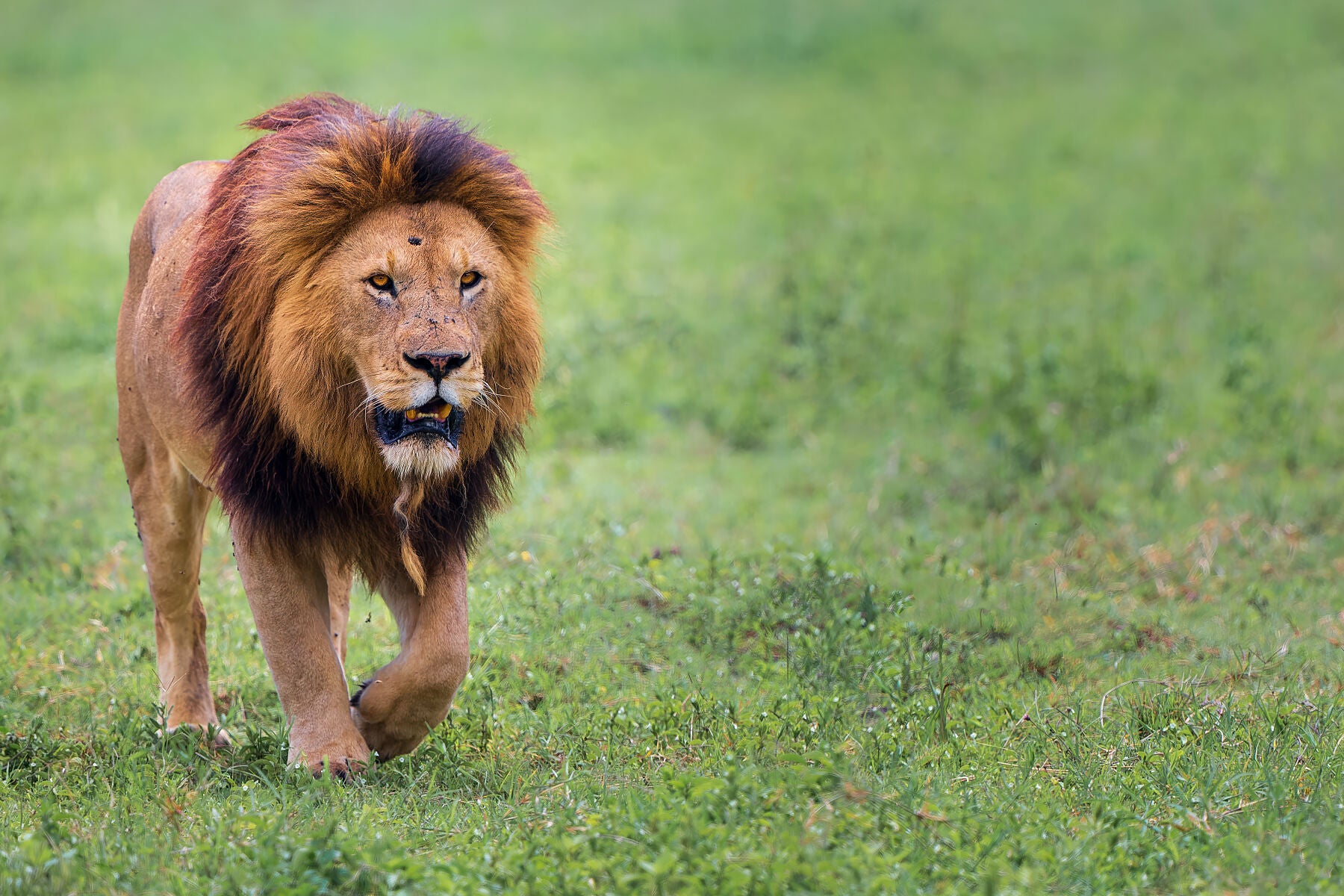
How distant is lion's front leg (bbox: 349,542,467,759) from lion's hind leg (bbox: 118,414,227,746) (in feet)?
3.22

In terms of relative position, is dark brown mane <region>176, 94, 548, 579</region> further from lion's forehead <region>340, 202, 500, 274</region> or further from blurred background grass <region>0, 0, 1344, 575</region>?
blurred background grass <region>0, 0, 1344, 575</region>

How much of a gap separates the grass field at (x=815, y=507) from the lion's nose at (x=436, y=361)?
2.65 feet

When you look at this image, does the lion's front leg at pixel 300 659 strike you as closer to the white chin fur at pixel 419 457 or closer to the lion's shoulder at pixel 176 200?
the white chin fur at pixel 419 457

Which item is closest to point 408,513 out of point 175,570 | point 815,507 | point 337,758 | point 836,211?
point 337,758

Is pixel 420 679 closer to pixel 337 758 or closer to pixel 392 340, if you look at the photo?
pixel 337 758

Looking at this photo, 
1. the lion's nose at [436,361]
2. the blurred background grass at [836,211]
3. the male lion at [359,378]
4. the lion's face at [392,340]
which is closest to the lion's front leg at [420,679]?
the male lion at [359,378]

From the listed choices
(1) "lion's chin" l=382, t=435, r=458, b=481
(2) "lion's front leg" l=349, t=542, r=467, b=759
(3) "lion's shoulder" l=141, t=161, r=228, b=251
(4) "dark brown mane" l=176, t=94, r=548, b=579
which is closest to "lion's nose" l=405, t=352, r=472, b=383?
(1) "lion's chin" l=382, t=435, r=458, b=481

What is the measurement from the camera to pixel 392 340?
3.86 m

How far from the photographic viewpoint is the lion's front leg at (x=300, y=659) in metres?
4.12

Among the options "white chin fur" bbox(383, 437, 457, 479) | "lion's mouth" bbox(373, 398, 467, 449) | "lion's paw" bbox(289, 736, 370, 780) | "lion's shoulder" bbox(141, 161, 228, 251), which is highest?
"lion's shoulder" bbox(141, 161, 228, 251)

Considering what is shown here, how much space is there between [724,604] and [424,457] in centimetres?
195

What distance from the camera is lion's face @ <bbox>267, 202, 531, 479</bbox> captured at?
3844mm

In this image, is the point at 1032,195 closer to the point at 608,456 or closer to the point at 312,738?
the point at 608,456

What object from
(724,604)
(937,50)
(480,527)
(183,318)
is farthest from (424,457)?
(937,50)
